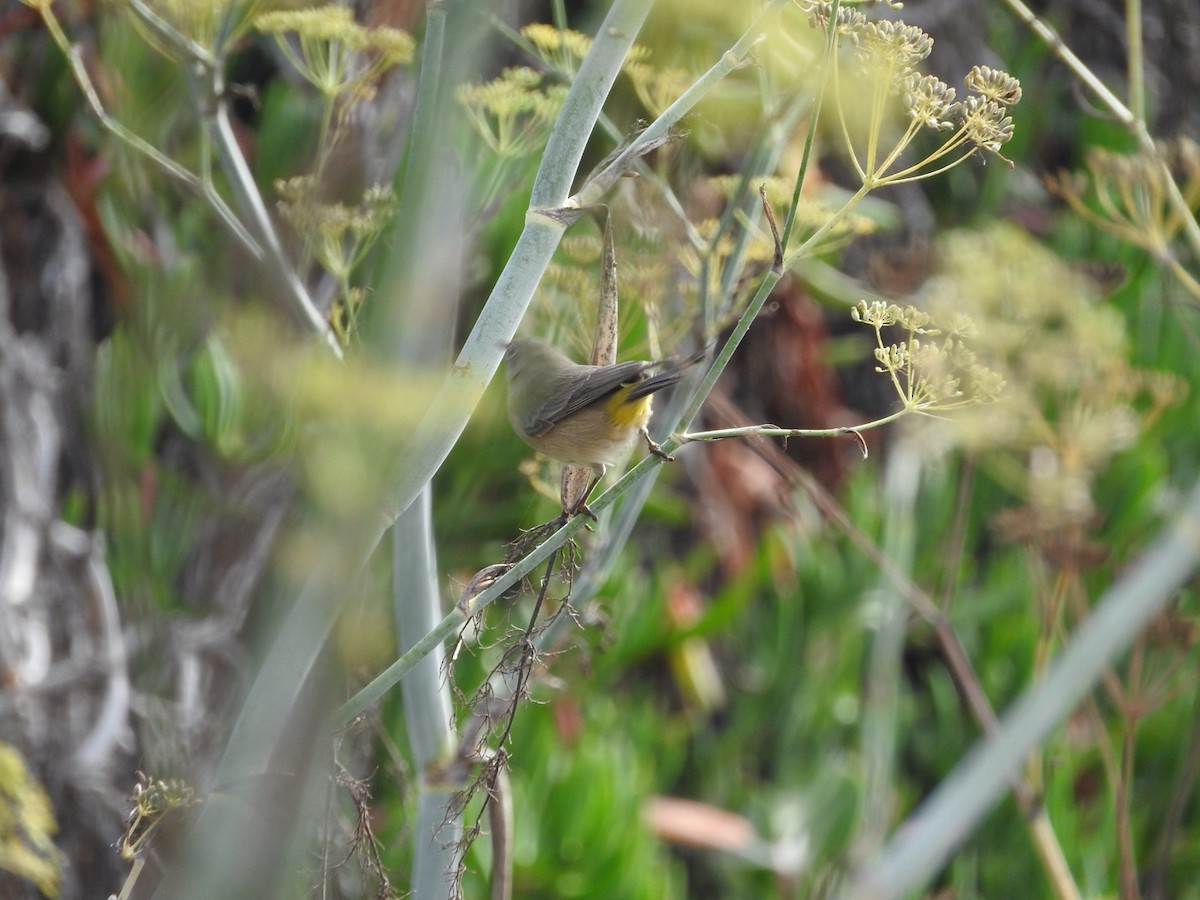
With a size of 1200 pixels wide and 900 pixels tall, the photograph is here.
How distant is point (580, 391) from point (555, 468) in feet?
1.00

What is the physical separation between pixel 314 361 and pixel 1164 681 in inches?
56.9

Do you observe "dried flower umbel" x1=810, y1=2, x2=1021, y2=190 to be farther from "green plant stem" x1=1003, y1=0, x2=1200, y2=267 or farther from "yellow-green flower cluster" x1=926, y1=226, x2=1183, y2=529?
"yellow-green flower cluster" x1=926, y1=226, x2=1183, y2=529

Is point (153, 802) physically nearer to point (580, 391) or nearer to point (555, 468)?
point (580, 391)

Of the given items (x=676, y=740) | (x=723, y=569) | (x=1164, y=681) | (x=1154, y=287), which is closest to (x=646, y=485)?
(x=1164, y=681)

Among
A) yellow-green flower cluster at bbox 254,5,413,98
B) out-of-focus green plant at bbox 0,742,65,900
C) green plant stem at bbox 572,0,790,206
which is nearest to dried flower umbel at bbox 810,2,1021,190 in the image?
green plant stem at bbox 572,0,790,206

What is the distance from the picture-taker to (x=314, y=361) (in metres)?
0.71

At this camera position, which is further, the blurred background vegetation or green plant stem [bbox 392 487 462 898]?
green plant stem [bbox 392 487 462 898]

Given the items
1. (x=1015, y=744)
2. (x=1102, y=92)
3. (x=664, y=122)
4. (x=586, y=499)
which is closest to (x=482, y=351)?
(x=664, y=122)

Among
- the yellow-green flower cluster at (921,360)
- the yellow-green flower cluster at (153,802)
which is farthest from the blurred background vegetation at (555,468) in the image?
the yellow-green flower cluster at (921,360)

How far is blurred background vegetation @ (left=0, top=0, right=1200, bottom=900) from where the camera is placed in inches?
25.9

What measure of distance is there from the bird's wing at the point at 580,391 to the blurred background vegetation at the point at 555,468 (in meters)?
0.10

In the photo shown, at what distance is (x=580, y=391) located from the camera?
1.05 metres

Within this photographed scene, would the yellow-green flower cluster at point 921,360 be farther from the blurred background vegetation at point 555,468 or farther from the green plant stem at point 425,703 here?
the green plant stem at point 425,703

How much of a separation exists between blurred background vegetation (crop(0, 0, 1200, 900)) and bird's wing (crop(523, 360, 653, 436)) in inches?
4.0
